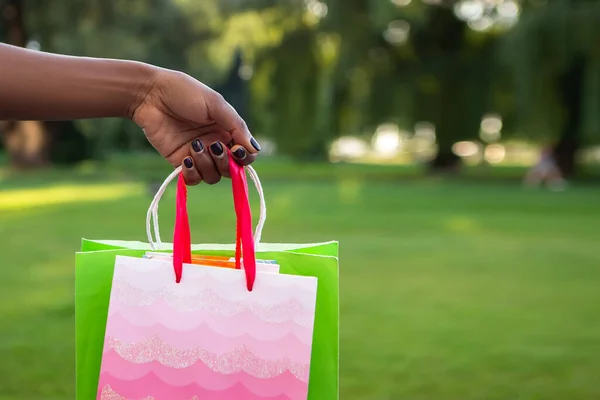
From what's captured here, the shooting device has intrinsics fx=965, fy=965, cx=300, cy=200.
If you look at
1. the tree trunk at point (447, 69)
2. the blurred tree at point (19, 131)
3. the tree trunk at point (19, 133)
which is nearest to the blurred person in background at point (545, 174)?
the tree trunk at point (447, 69)

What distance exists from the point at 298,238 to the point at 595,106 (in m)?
10.5

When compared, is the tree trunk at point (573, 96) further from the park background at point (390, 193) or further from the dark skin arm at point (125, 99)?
the dark skin arm at point (125, 99)

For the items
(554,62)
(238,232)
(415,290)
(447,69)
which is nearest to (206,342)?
(238,232)

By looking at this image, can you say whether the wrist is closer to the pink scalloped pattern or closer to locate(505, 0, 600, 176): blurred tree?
the pink scalloped pattern

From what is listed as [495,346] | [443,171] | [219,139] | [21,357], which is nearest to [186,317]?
[219,139]

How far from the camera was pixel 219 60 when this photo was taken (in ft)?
114

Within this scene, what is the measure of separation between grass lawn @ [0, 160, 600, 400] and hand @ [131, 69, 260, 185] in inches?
71.3

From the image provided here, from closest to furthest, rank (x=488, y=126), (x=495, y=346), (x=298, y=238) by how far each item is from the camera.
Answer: (x=495, y=346) < (x=298, y=238) < (x=488, y=126)

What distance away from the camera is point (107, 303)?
173 centimetres

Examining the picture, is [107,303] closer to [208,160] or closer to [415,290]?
[208,160]

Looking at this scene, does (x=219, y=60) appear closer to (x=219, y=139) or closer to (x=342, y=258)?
(x=342, y=258)

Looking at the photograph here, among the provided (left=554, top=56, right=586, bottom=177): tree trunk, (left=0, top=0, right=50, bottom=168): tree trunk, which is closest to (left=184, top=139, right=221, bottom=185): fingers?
(left=554, top=56, right=586, bottom=177): tree trunk

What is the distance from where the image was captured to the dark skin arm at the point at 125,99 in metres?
1.66

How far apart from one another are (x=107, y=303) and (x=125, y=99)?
370 millimetres
